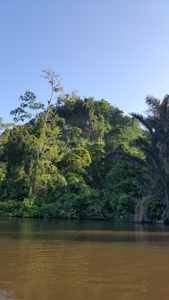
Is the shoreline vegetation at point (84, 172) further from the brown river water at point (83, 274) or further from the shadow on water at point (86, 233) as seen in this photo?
the brown river water at point (83, 274)

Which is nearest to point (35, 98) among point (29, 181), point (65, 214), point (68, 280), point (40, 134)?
point (40, 134)

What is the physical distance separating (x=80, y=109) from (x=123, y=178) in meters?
39.8

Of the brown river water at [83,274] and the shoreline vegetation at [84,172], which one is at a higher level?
the shoreline vegetation at [84,172]

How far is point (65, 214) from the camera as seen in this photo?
22.8 metres

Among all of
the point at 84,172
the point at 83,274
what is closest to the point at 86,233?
the point at 83,274

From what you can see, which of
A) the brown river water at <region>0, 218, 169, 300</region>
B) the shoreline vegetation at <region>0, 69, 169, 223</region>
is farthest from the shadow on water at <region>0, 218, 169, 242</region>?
the shoreline vegetation at <region>0, 69, 169, 223</region>

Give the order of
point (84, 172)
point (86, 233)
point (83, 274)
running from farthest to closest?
point (84, 172), point (86, 233), point (83, 274)

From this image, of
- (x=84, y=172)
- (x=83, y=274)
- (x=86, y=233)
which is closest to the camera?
(x=83, y=274)

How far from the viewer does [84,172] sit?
28.6m

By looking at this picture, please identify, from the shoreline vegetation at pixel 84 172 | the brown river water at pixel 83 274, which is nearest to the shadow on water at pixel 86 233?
the brown river water at pixel 83 274

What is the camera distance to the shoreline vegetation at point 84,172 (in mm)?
17984

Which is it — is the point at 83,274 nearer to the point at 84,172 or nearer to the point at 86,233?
the point at 86,233

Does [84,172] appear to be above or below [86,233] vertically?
above

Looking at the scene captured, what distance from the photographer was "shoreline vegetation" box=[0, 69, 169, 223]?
59.0 feet
